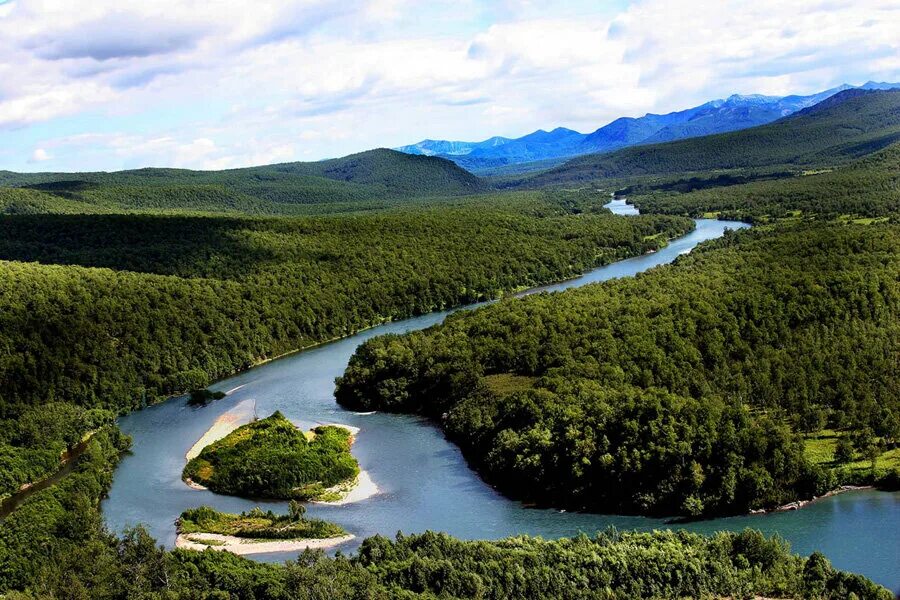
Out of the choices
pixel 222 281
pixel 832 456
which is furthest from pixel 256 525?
pixel 222 281

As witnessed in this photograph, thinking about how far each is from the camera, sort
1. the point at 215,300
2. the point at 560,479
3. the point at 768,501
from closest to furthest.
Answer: the point at 768,501, the point at 560,479, the point at 215,300

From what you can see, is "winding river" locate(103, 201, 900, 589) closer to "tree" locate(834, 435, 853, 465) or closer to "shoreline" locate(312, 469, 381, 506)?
"shoreline" locate(312, 469, 381, 506)

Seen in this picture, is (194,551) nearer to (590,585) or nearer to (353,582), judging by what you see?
(353,582)

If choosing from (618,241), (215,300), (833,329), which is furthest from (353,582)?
(618,241)

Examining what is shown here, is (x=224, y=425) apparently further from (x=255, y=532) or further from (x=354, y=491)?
(x=255, y=532)

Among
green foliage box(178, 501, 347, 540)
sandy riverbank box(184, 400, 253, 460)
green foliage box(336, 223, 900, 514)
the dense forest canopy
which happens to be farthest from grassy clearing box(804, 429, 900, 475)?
the dense forest canopy

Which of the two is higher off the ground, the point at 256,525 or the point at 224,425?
the point at 224,425

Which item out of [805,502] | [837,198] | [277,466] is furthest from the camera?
[837,198]
